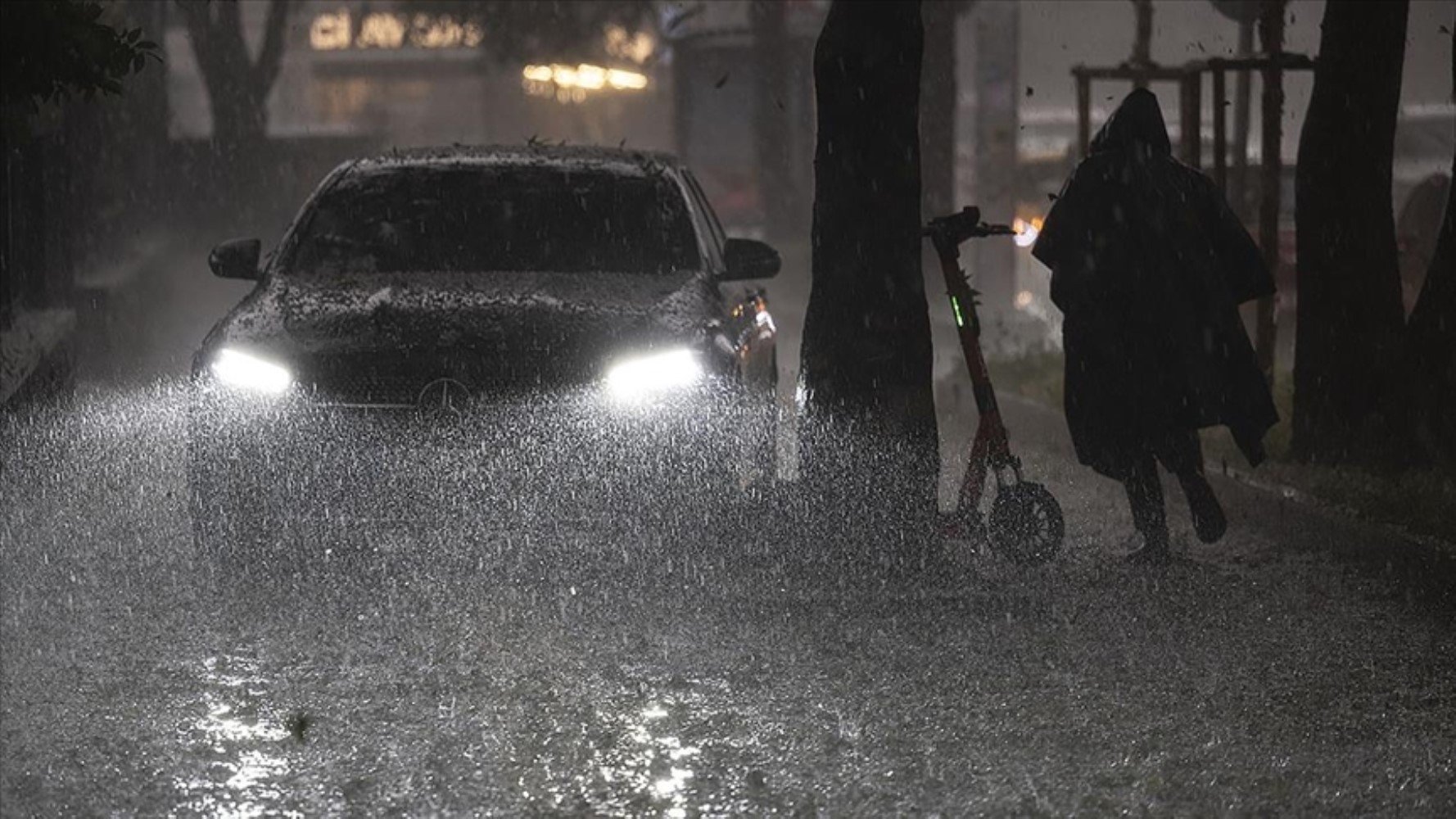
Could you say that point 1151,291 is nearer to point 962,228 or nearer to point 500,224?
point 962,228

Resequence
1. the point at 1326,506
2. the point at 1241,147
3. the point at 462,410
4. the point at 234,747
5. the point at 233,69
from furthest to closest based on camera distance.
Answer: the point at 233,69 → the point at 1241,147 → the point at 1326,506 → the point at 462,410 → the point at 234,747

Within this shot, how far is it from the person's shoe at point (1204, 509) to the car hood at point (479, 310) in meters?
1.88

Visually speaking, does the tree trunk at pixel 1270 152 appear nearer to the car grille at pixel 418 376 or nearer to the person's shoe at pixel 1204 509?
the person's shoe at pixel 1204 509

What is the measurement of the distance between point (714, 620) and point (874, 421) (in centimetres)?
225

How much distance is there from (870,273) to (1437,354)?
9.00 ft

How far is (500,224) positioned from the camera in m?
10.7

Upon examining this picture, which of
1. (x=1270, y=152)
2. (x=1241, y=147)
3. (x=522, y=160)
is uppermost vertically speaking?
(x=522, y=160)

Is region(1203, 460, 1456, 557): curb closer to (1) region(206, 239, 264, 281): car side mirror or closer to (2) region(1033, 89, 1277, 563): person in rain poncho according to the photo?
(2) region(1033, 89, 1277, 563): person in rain poncho

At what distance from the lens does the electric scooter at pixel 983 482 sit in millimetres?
9477

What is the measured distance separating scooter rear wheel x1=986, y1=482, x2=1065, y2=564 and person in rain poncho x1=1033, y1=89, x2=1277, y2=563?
1.07 ft

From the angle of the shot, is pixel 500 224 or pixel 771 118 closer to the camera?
pixel 500 224

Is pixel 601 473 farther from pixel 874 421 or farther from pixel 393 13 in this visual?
pixel 393 13

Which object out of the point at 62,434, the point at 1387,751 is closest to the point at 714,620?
the point at 1387,751

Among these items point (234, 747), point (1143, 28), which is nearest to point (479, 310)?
point (234, 747)
